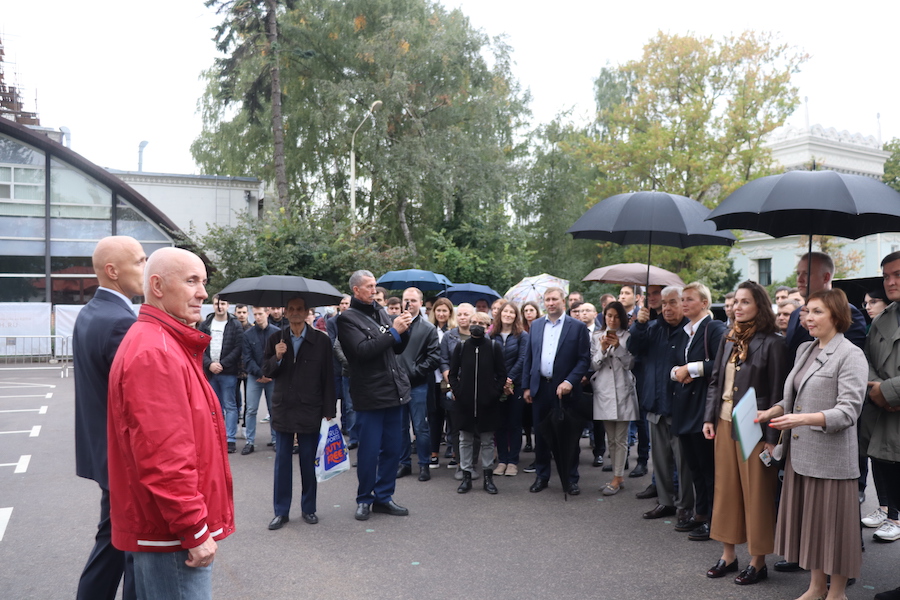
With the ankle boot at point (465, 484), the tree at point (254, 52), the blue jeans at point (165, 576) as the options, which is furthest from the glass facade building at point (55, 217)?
the blue jeans at point (165, 576)

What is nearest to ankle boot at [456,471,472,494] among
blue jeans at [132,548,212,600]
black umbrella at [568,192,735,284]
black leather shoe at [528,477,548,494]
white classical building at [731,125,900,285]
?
black leather shoe at [528,477,548,494]

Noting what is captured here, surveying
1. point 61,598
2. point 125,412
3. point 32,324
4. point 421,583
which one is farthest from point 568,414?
point 32,324

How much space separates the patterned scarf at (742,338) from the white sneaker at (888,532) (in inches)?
85.6

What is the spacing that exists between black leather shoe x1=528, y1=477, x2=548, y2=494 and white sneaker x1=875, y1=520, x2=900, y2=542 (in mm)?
3106

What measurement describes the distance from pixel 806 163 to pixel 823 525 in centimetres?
4563

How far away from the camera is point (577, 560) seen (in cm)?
552

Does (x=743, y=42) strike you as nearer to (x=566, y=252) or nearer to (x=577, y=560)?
(x=566, y=252)

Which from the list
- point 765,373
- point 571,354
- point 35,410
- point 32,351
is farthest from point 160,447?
point 32,351

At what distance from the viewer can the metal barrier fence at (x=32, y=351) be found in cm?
2189

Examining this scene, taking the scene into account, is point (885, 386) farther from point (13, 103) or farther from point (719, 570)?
point (13, 103)

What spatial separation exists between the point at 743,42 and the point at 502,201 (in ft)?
36.9

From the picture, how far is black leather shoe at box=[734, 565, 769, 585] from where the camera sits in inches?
199

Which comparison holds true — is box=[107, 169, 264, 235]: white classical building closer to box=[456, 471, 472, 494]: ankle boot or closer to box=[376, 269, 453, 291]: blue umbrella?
box=[376, 269, 453, 291]: blue umbrella

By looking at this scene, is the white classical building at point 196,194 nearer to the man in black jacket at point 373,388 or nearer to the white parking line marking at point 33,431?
the white parking line marking at point 33,431
